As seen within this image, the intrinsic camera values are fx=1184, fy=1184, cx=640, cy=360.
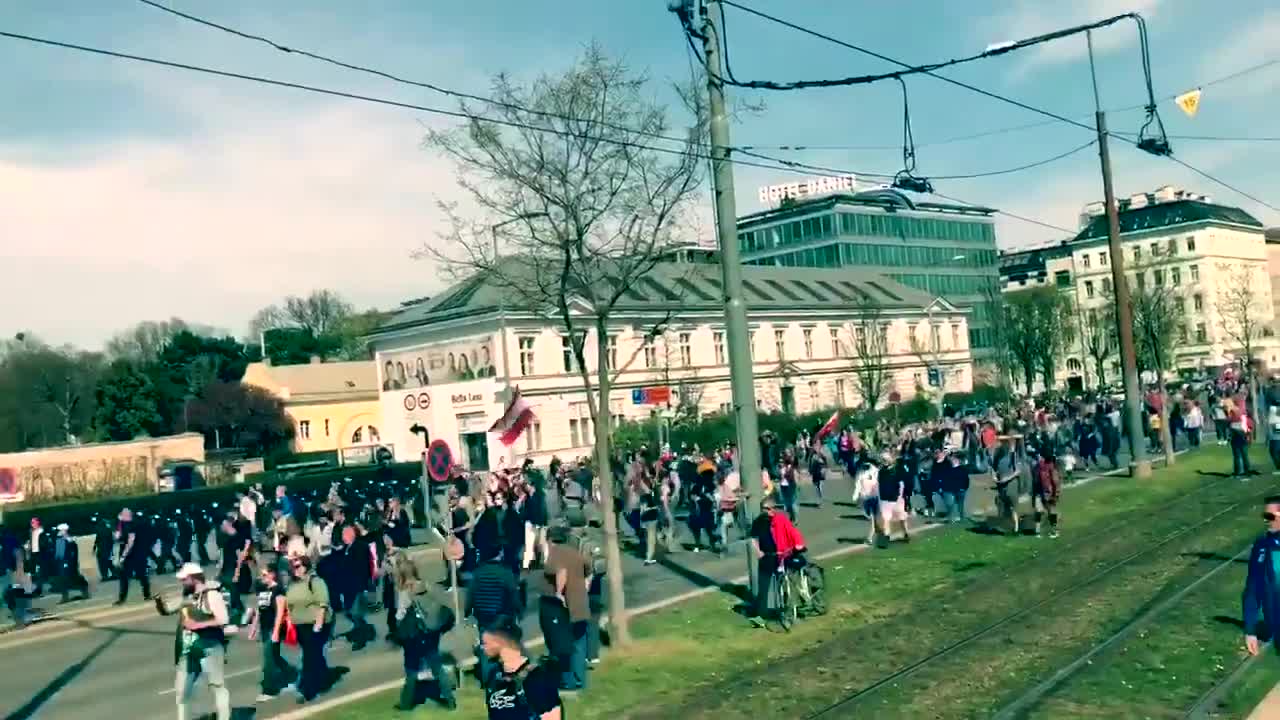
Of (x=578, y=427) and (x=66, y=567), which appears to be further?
(x=578, y=427)

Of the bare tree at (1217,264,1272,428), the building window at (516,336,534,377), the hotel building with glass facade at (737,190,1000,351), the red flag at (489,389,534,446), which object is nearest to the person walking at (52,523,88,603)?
the red flag at (489,389,534,446)

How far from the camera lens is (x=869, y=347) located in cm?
7612

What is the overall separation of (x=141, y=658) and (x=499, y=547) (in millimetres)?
5736

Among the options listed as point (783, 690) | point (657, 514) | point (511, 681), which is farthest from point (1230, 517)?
point (511, 681)

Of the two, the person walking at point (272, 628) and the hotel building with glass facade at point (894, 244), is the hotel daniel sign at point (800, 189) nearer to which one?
the hotel building with glass facade at point (894, 244)

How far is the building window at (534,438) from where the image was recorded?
57.6 meters

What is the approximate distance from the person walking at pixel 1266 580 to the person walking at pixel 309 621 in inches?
349

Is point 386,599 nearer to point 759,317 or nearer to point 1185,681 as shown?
point 1185,681

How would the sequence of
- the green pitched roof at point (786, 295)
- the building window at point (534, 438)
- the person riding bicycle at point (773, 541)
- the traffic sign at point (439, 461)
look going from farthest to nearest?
the green pitched roof at point (786, 295), the building window at point (534, 438), the traffic sign at point (439, 461), the person riding bicycle at point (773, 541)

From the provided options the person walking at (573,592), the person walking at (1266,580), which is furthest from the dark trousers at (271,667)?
the person walking at (1266,580)

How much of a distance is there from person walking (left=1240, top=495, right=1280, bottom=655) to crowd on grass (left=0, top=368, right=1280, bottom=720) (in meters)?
5.68

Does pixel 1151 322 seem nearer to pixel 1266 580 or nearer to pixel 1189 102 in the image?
pixel 1189 102

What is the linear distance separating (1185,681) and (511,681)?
724 centimetres

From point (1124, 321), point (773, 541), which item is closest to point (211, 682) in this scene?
point (773, 541)
